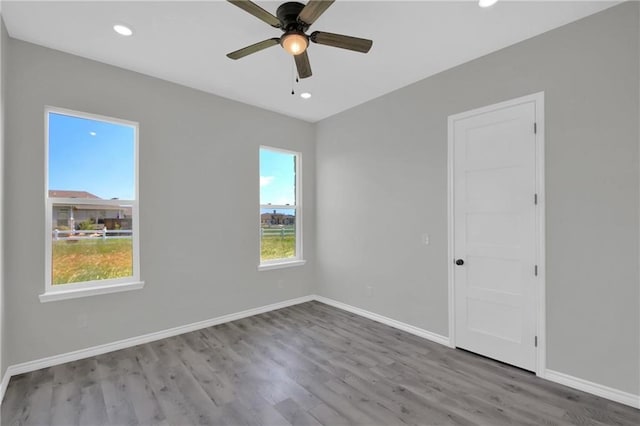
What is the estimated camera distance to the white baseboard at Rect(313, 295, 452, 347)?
10.8 ft

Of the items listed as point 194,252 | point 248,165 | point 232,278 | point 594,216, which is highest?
point 248,165

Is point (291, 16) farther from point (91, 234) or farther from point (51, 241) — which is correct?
point (51, 241)

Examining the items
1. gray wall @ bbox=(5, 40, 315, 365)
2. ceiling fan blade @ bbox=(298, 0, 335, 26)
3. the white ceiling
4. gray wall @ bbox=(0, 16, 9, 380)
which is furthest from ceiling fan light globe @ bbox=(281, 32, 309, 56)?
gray wall @ bbox=(0, 16, 9, 380)

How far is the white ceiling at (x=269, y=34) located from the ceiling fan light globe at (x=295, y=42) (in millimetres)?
316

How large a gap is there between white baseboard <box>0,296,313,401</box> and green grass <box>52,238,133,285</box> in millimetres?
702

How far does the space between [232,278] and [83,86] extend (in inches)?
107

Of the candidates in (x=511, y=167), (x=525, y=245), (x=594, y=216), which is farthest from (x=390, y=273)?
(x=594, y=216)

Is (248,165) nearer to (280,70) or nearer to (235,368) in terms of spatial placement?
(280,70)

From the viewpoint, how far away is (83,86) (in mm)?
2969

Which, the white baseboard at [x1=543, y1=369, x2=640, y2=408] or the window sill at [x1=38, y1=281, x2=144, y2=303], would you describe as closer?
the white baseboard at [x1=543, y1=369, x2=640, y2=408]

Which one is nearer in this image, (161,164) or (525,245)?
(525,245)

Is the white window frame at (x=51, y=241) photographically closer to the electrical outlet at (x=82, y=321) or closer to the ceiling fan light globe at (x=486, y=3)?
the electrical outlet at (x=82, y=321)

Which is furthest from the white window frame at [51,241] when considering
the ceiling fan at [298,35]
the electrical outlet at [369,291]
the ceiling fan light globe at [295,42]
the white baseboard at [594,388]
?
the white baseboard at [594,388]

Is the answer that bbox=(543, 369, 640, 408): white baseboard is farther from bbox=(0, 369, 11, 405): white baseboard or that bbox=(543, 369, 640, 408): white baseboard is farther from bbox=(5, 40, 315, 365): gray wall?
bbox=(0, 369, 11, 405): white baseboard
